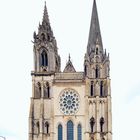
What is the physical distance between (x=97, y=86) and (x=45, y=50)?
746cm

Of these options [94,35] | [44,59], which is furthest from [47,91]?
[94,35]

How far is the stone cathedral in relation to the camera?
240ft

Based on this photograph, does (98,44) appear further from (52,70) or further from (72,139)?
(72,139)

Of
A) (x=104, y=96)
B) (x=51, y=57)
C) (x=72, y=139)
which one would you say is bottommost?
(x=72, y=139)

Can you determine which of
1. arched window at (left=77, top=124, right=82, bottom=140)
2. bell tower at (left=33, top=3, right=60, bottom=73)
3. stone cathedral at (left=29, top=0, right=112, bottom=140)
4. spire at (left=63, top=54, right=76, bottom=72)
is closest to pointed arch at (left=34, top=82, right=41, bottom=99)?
stone cathedral at (left=29, top=0, right=112, bottom=140)

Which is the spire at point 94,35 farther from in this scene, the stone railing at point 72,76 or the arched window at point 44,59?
the arched window at point 44,59

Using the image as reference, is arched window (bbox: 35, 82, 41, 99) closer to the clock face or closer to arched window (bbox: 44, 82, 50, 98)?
arched window (bbox: 44, 82, 50, 98)

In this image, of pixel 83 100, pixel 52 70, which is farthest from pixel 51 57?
pixel 83 100

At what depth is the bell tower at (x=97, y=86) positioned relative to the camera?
72.7 metres

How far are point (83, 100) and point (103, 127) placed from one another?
4.00m

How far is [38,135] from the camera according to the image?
238 ft

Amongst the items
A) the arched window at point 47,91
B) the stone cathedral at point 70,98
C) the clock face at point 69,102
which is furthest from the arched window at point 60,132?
the arched window at point 47,91

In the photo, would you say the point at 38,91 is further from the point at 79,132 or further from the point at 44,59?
the point at 79,132

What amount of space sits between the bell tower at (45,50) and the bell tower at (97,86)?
391 cm
